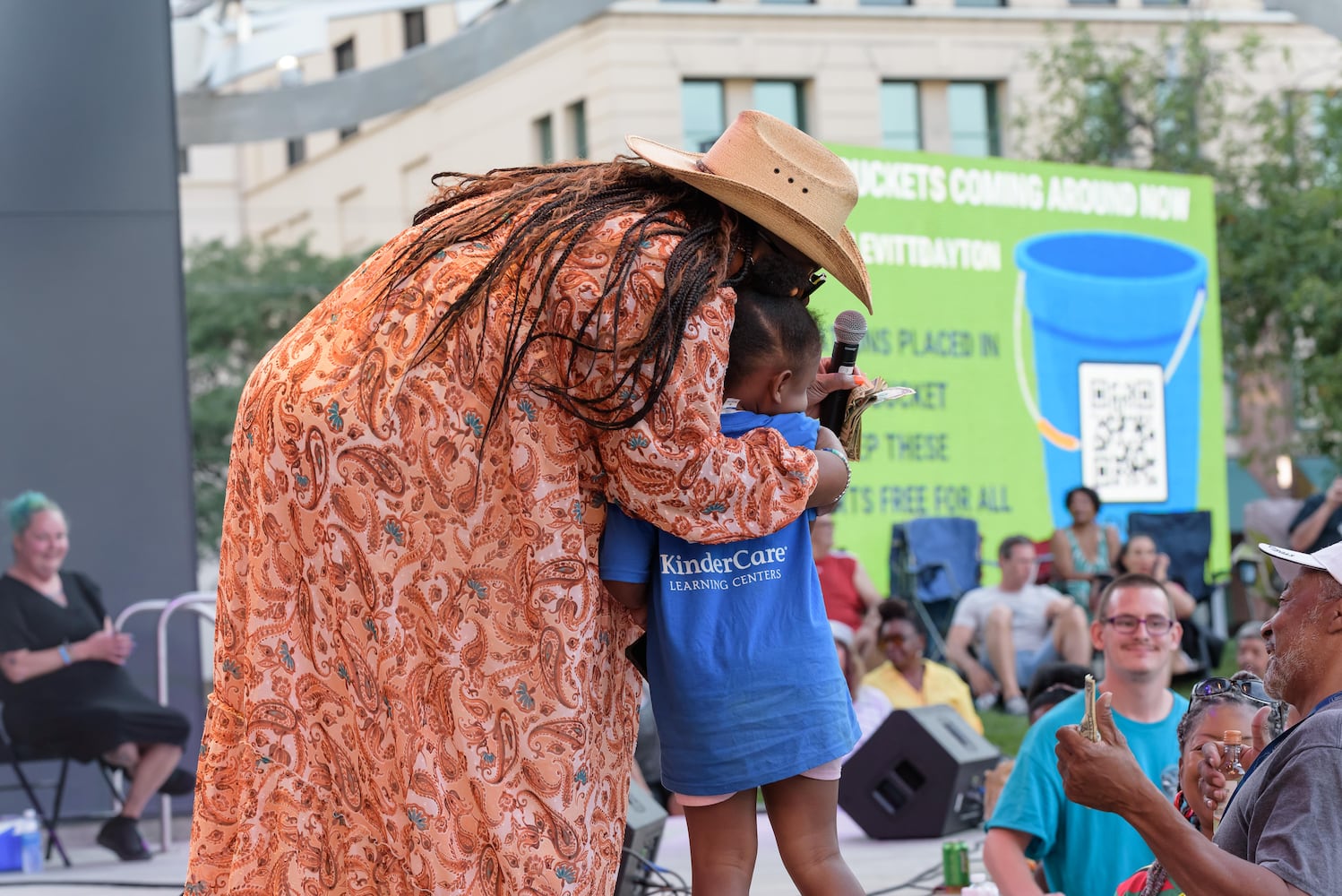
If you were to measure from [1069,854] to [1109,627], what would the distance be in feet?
2.17

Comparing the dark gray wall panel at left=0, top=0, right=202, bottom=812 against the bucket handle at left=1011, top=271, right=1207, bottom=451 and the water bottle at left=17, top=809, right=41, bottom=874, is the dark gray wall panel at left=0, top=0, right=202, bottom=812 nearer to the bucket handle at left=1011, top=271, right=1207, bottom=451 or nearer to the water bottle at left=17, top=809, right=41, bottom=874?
the water bottle at left=17, top=809, right=41, bottom=874

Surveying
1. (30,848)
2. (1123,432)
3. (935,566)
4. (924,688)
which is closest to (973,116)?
(1123,432)

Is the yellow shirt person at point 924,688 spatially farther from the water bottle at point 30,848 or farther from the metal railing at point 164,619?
the water bottle at point 30,848

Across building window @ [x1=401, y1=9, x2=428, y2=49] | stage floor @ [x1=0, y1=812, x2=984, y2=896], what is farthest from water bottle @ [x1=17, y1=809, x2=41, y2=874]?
building window @ [x1=401, y1=9, x2=428, y2=49]

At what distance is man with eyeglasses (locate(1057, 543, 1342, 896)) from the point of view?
2.35 metres

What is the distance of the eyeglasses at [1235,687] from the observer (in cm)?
343

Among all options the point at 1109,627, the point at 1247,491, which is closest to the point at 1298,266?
the point at 1247,491

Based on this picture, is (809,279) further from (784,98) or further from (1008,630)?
(784,98)

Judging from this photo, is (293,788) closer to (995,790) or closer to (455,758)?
(455,758)

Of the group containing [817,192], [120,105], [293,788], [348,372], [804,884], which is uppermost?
[120,105]

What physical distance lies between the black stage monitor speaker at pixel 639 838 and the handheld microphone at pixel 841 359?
7.36 feet

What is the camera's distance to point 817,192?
2.69m

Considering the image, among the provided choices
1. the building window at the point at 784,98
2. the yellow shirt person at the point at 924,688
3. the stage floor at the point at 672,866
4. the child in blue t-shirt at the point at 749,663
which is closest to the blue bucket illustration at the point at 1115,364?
the yellow shirt person at the point at 924,688

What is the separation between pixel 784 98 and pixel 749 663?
73.0 feet
